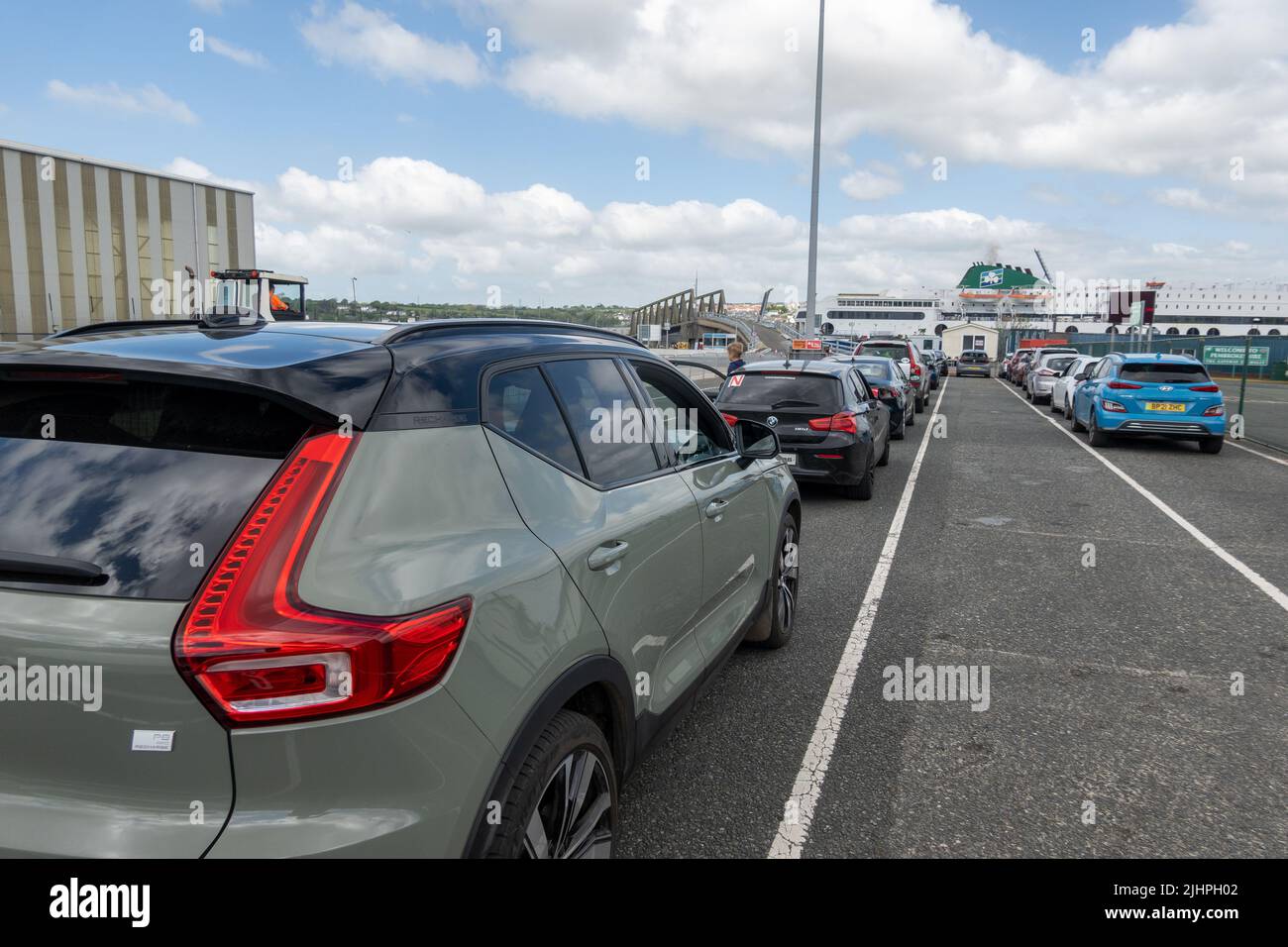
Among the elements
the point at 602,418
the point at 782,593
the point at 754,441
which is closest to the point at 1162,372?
the point at 782,593

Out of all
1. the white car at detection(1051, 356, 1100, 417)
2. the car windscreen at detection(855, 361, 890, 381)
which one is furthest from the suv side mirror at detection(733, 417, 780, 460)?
the white car at detection(1051, 356, 1100, 417)

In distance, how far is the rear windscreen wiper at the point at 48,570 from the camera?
1763mm

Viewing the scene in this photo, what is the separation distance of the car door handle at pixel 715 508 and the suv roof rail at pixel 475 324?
0.76 metres

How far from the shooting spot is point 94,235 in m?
38.4

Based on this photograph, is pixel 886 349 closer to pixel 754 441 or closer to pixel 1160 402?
pixel 1160 402

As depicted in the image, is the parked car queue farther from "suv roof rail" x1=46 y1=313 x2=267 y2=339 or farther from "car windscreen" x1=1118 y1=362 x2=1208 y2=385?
"suv roof rail" x1=46 y1=313 x2=267 y2=339

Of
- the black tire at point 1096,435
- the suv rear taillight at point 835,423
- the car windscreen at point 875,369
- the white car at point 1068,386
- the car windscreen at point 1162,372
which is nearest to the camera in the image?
the suv rear taillight at point 835,423

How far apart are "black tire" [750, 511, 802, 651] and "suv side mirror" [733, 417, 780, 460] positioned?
49cm

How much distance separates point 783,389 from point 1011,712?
19.7 feet

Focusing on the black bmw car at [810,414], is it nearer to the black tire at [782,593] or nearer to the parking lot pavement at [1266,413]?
the black tire at [782,593]

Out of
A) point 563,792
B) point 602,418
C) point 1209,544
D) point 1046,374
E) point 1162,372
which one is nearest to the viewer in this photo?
point 563,792

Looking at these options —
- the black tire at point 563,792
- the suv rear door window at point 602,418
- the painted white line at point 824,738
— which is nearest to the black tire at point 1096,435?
the painted white line at point 824,738

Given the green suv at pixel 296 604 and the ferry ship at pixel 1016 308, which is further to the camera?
the ferry ship at pixel 1016 308

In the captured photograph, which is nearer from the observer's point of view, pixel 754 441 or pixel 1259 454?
pixel 754 441
